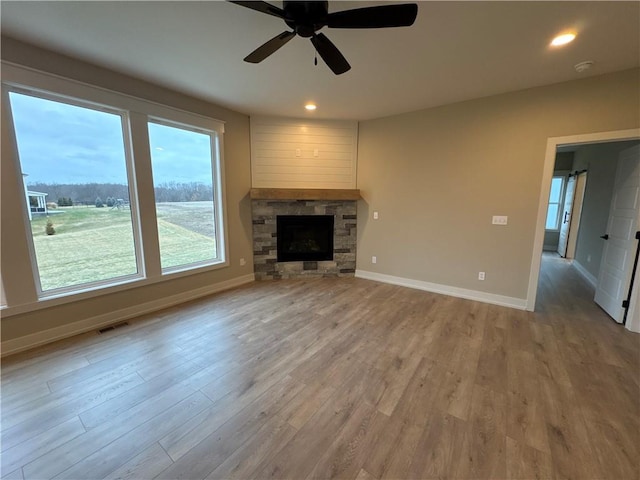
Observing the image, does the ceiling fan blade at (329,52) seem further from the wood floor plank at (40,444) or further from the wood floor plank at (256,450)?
the wood floor plank at (40,444)

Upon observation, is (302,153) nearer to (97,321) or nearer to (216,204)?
(216,204)

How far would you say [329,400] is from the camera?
6.08ft

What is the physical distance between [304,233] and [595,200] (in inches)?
213

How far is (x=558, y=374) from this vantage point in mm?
2133

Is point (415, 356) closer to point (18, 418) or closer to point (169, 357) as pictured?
point (169, 357)

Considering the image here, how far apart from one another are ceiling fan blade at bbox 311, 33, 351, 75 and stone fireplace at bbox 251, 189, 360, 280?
8.03 ft

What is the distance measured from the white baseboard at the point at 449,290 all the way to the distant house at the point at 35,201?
4.22m

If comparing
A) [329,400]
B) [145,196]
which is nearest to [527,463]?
[329,400]

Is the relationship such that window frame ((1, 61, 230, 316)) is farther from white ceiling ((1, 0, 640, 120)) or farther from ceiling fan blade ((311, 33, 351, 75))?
ceiling fan blade ((311, 33, 351, 75))

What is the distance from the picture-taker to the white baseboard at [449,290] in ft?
11.4

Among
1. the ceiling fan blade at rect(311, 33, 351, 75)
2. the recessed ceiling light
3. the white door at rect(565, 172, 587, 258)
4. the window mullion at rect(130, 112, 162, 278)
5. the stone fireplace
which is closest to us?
the ceiling fan blade at rect(311, 33, 351, 75)

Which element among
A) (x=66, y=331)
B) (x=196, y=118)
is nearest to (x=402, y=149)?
(x=196, y=118)

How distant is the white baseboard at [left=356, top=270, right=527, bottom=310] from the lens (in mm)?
3475

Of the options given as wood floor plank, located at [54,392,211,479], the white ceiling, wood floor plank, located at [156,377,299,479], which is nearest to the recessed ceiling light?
the white ceiling
